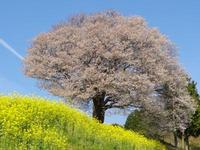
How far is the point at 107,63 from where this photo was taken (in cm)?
4944

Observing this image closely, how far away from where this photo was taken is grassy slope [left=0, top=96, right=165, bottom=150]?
66.3 ft

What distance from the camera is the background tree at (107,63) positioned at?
48375mm

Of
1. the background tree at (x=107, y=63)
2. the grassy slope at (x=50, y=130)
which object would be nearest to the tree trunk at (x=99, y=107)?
the background tree at (x=107, y=63)

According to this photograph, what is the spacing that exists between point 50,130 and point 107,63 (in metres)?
26.5

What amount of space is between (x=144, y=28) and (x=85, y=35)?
617cm

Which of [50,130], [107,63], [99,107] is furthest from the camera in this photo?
[99,107]

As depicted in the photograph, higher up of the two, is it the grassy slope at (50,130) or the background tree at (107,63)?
the background tree at (107,63)

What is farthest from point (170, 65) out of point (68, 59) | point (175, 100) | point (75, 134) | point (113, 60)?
point (75, 134)

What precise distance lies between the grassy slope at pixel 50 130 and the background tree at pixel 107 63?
51.4 feet

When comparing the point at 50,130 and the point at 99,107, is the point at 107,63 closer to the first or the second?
the point at 99,107

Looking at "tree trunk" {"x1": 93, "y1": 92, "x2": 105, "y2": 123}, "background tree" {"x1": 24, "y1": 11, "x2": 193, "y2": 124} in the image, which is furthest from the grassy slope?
"tree trunk" {"x1": 93, "y1": 92, "x2": 105, "y2": 123}

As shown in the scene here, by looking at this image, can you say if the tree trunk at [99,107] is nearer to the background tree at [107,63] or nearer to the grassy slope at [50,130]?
the background tree at [107,63]

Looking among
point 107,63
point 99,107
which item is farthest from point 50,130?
point 99,107

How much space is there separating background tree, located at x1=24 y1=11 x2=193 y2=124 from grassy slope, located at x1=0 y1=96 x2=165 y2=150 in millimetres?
15666
